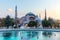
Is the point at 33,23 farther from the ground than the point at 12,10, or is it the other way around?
the point at 12,10

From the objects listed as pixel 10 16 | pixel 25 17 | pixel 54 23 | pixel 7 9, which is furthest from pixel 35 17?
pixel 7 9

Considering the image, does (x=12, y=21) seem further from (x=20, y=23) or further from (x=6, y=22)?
(x=20, y=23)

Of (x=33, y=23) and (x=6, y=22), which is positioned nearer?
(x=6, y=22)

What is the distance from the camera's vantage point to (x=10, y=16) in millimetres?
25188

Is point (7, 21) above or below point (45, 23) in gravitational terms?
above

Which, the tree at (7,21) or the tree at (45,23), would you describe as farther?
the tree at (45,23)

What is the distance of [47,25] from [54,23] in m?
2.50

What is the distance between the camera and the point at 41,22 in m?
27.5

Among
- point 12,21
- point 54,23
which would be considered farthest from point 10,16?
point 54,23

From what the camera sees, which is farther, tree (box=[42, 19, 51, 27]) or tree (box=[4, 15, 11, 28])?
tree (box=[42, 19, 51, 27])

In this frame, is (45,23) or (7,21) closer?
(7,21)

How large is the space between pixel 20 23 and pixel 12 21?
13.2 ft

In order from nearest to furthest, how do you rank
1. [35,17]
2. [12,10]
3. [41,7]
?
[41,7] → [12,10] → [35,17]

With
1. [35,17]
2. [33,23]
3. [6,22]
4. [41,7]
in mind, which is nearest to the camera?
[41,7]
